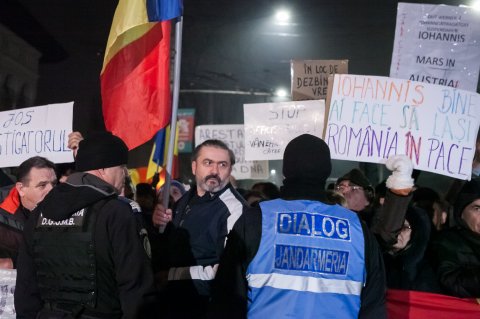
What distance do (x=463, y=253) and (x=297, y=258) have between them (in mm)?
1473

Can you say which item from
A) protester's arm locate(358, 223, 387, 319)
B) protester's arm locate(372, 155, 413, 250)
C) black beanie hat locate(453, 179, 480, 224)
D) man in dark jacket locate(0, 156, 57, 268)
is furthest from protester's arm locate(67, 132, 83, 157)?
black beanie hat locate(453, 179, 480, 224)

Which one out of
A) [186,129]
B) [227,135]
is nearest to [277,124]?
[227,135]

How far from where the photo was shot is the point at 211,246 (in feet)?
Answer: 12.3

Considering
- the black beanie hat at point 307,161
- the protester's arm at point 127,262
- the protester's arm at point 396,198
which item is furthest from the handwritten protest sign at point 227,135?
the black beanie hat at point 307,161

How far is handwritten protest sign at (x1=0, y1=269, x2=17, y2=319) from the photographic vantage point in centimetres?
378

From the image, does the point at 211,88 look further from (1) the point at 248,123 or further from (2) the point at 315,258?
(2) the point at 315,258

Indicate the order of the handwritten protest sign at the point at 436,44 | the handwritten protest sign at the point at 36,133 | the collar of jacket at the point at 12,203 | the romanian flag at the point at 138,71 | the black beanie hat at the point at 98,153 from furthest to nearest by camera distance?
the handwritten protest sign at the point at 36,133
the handwritten protest sign at the point at 436,44
the romanian flag at the point at 138,71
the collar of jacket at the point at 12,203
the black beanie hat at the point at 98,153

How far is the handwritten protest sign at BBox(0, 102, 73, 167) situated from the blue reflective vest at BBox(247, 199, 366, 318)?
2.74 metres

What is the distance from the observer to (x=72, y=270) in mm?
2990

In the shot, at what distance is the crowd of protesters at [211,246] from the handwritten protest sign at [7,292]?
10 centimetres

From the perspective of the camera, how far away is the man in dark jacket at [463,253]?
3607mm

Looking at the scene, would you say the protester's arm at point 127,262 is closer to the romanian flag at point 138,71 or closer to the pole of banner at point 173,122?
the pole of banner at point 173,122

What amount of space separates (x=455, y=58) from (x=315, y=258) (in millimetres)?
2900

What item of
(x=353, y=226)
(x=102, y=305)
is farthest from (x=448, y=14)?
(x=102, y=305)
